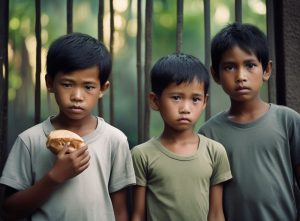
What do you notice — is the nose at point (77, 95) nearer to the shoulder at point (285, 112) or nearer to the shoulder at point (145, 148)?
the shoulder at point (145, 148)

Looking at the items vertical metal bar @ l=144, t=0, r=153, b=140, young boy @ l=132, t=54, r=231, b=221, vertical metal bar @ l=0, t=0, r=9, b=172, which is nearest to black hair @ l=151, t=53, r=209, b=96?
young boy @ l=132, t=54, r=231, b=221

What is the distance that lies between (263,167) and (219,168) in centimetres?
25

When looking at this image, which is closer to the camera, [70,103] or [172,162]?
[70,103]

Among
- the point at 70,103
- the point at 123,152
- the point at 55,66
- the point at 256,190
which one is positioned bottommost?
the point at 256,190

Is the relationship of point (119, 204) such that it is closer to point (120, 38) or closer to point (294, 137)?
point (294, 137)

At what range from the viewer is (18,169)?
2.70 meters

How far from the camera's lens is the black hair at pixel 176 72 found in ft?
9.66

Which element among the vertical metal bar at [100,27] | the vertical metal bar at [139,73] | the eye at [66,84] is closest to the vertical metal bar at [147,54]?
the vertical metal bar at [139,73]

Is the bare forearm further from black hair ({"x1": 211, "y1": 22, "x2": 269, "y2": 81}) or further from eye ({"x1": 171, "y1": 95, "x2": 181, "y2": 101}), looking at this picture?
black hair ({"x1": 211, "y1": 22, "x2": 269, "y2": 81})

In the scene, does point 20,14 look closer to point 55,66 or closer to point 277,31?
point 55,66

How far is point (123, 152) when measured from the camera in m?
2.85

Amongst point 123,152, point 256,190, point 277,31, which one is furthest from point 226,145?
point 277,31

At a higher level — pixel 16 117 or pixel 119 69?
pixel 119 69

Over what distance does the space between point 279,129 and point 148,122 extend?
991mm
